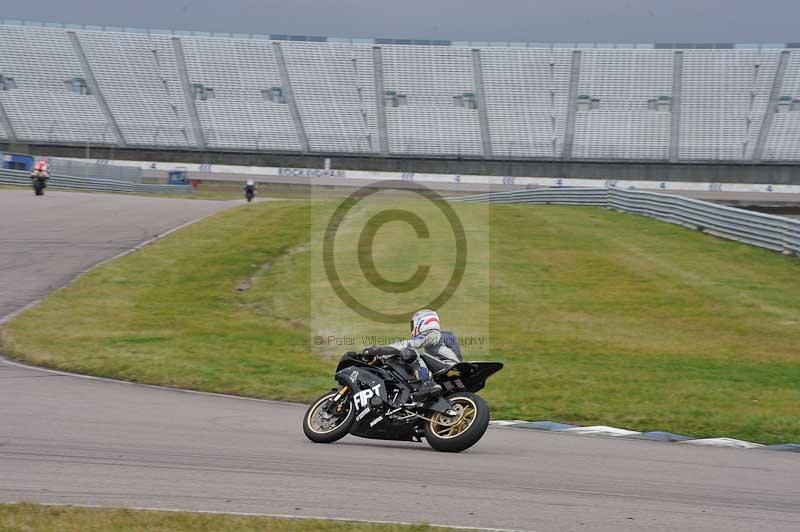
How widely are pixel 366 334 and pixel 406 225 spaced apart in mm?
13370

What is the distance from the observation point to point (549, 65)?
70.1 metres

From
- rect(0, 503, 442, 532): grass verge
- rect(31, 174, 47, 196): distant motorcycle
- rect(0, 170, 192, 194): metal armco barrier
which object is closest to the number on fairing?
rect(0, 503, 442, 532): grass verge

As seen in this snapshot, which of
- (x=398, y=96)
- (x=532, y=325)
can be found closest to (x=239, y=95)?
(x=398, y=96)

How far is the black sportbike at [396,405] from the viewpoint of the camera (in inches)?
351

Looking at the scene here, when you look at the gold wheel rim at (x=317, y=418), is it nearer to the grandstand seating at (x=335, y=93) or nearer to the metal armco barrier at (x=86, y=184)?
the metal armco barrier at (x=86, y=184)

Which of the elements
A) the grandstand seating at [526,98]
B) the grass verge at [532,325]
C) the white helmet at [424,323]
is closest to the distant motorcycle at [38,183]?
the grass verge at [532,325]

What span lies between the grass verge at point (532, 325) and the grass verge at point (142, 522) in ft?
20.2

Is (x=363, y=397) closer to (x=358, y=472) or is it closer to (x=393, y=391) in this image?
(x=393, y=391)

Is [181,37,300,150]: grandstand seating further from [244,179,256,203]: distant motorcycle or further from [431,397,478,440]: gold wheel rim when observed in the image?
[431,397,478,440]: gold wheel rim

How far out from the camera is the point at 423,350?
9.32m

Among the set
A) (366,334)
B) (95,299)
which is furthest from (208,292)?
(366,334)

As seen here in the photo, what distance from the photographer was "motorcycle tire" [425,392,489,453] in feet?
28.5

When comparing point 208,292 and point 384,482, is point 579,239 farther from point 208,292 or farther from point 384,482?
point 384,482

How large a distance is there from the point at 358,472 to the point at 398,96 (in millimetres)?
62051
